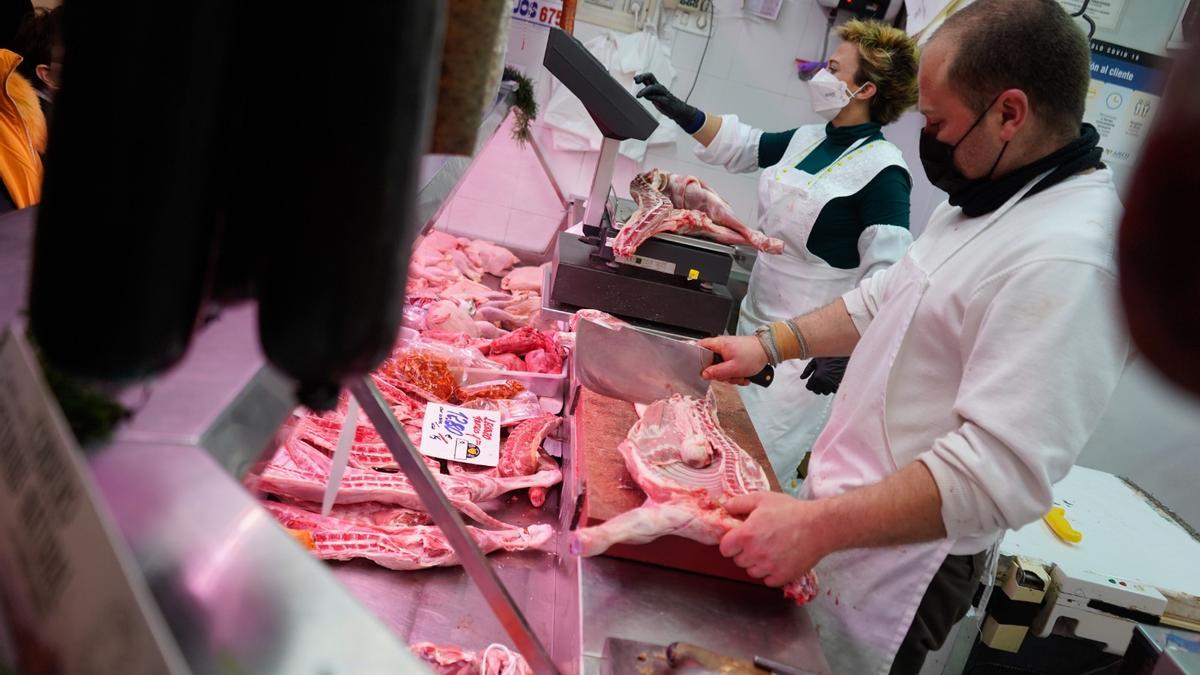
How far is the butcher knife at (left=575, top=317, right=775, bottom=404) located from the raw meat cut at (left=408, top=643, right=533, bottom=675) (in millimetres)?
962

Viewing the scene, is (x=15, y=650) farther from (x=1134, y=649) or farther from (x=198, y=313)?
(x=1134, y=649)

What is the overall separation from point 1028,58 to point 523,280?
280 cm

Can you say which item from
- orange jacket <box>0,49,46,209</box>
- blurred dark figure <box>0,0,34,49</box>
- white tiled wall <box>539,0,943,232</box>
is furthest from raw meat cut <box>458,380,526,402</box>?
white tiled wall <box>539,0,943,232</box>

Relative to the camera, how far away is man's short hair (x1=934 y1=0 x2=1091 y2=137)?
217cm

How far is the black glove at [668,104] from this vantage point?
15.8ft

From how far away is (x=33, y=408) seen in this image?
65 cm

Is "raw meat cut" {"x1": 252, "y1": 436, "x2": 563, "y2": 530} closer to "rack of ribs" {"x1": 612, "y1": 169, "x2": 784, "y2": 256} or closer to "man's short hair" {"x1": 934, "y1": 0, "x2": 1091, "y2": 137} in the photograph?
"rack of ribs" {"x1": 612, "y1": 169, "x2": 784, "y2": 256}

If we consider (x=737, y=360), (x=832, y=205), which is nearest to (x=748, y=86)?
(x=832, y=205)

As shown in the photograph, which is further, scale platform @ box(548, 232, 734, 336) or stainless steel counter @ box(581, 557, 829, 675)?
scale platform @ box(548, 232, 734, 336)

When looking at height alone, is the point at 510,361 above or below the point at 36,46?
below

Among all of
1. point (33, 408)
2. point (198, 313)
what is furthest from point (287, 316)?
Result: point (33, 408)

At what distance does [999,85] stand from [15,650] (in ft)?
7.77

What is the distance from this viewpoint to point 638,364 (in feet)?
9.24

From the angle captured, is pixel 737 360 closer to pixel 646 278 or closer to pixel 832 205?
pixel 646 278
